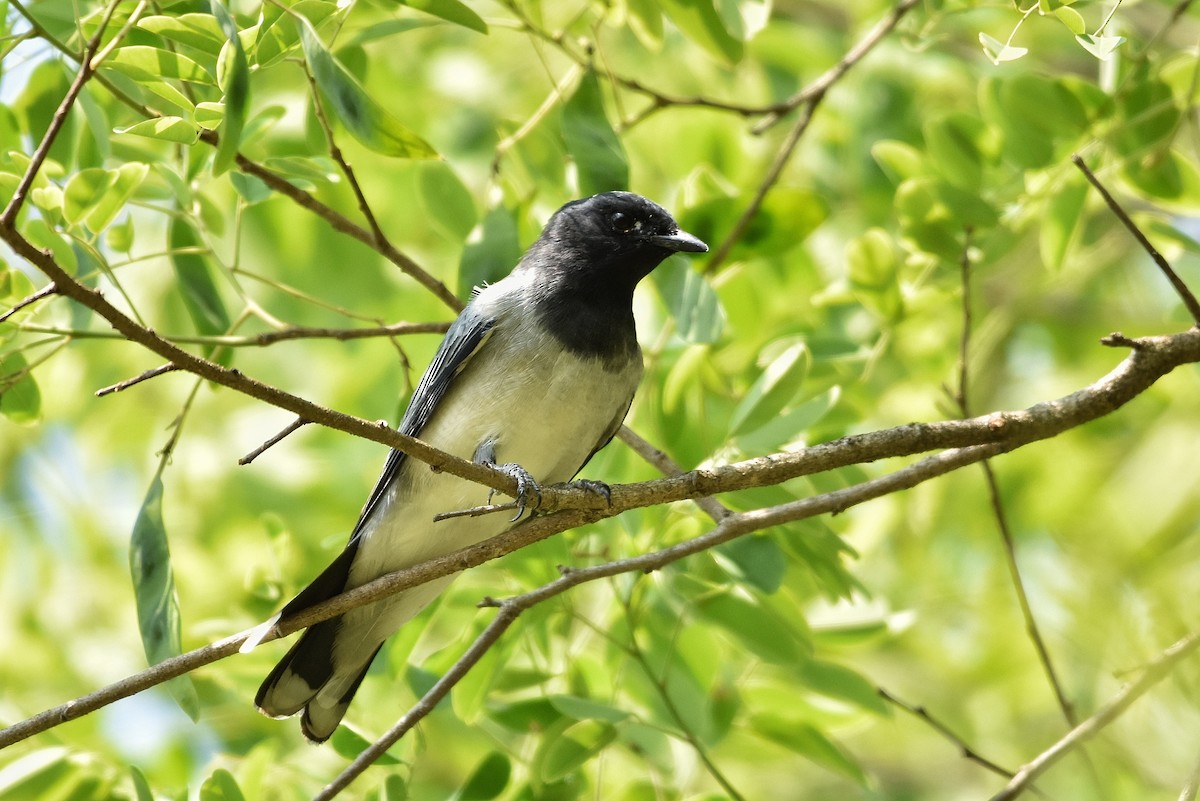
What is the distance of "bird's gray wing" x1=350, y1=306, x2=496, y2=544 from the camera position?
159 inches

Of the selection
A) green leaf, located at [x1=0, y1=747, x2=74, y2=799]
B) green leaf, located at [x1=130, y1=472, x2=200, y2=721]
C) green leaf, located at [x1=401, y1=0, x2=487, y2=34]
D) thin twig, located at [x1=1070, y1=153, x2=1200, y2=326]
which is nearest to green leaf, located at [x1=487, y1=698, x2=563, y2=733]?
green leaf, located at [x1=130, y1=472, x2=200, y2=721]

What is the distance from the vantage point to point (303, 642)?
3.80 meters

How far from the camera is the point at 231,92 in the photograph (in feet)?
8.41

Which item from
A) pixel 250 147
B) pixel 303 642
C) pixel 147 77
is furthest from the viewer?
pixel 250 147

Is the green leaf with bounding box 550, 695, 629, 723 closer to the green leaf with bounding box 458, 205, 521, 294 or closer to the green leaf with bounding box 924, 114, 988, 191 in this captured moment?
the green leaf with bounding box 458, 205, 521, 294

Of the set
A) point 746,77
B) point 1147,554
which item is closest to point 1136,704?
point 1147,554

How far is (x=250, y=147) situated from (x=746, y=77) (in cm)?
298

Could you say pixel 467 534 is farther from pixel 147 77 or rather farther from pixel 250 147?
pixel 147 77

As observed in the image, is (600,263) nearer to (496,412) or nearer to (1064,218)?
(496,412)

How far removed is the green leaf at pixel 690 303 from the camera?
366 cm

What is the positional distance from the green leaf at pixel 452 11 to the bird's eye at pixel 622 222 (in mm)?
1262

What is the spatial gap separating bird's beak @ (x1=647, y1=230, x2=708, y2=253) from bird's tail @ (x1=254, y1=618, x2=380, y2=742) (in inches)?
66.8

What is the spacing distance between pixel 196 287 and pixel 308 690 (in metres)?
1.29

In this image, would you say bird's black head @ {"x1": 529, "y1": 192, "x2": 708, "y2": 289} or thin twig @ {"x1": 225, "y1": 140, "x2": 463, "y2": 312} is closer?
thin twig @ {"x1": 225, "y1": 140, "x2": 463, "y2": 312}
